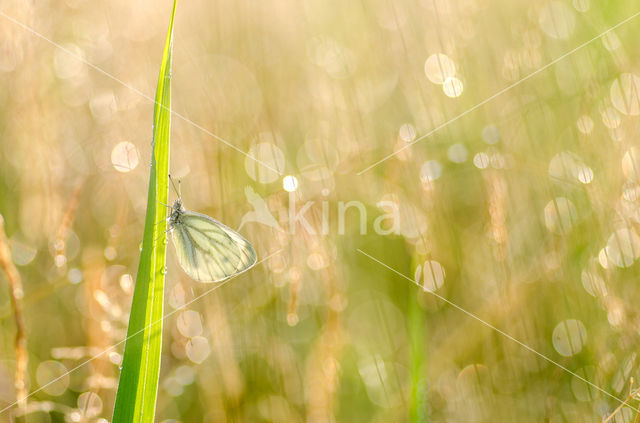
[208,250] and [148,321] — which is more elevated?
[208,250]

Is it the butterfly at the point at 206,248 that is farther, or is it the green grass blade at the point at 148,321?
the butterfly at the point at 206,248

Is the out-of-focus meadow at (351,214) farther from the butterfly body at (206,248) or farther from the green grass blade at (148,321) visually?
the green grass blade at (148,321)

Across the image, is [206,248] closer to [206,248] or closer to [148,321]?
[206,248]

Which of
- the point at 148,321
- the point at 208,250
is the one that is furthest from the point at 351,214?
the point at 148,321

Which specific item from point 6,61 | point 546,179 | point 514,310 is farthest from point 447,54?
point 6,61

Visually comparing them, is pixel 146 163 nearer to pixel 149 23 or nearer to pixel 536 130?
pixel 149 23

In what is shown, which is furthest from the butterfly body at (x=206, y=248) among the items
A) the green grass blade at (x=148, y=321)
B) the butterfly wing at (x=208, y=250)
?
the green grass blade at (x=148, y=321)

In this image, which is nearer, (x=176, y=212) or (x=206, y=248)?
(x=176, y=212)
